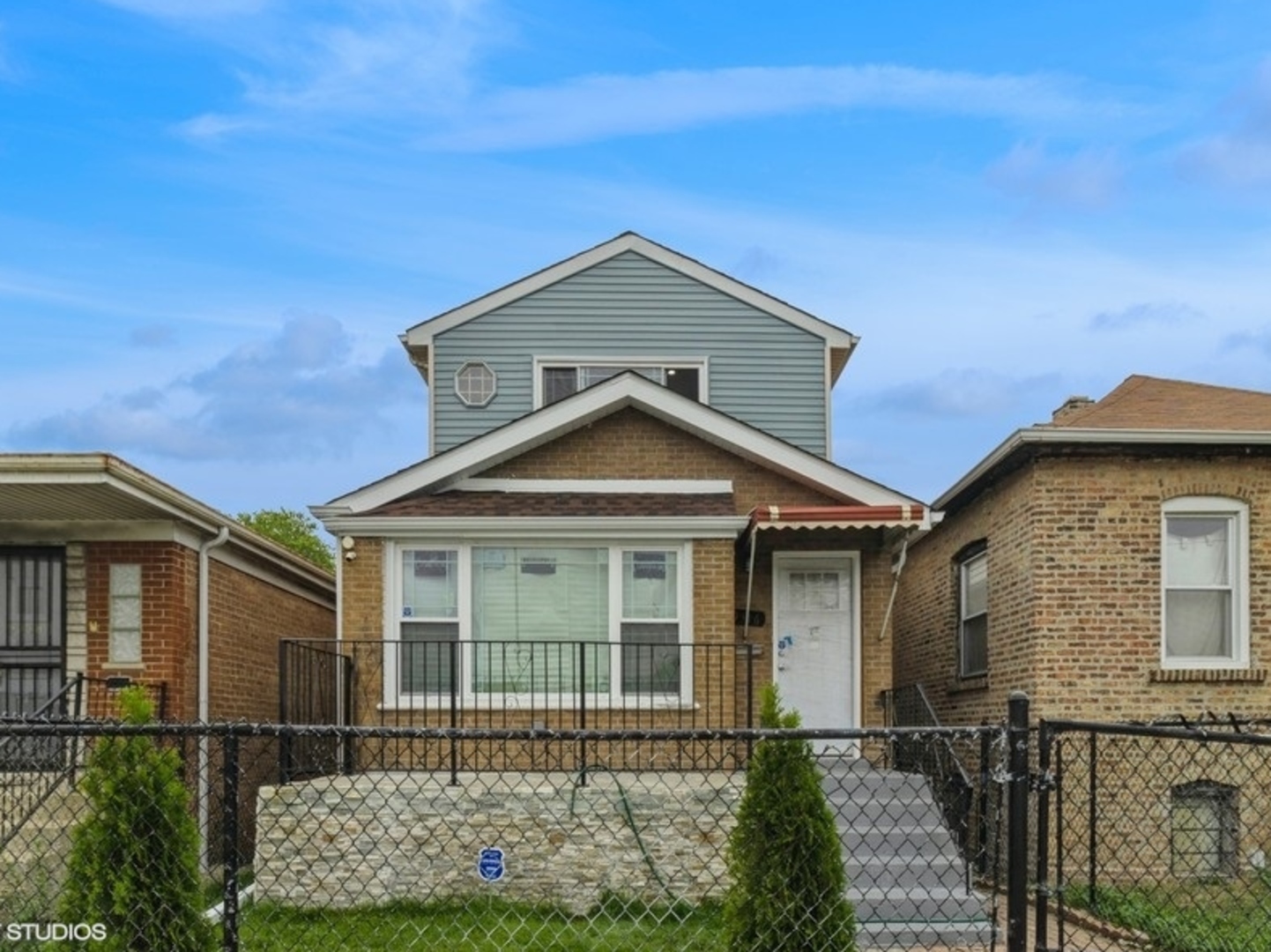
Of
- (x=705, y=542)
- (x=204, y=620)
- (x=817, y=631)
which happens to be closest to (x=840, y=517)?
(x=705, y=542)

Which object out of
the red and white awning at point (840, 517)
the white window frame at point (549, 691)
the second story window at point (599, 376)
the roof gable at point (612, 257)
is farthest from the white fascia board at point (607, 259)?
the red and white awning at point (840, 517)

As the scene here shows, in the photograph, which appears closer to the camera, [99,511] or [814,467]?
[99,511]

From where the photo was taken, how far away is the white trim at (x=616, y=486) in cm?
1448

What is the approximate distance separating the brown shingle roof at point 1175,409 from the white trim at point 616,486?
3.47 m

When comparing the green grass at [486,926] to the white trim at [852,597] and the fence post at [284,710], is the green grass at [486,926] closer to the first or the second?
the fence post at [284,710]

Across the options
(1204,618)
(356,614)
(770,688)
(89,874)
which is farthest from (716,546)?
(89,874)

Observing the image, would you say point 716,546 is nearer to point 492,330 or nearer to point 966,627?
point 966,627

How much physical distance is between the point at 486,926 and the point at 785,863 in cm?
547

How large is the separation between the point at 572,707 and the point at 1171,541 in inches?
225

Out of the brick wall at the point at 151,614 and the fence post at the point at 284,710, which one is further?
the brick wall at the point at 151,614

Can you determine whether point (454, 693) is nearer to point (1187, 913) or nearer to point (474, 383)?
point (1187, 913)

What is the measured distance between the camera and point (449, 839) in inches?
444

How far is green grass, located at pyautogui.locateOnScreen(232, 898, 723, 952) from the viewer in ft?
30.0

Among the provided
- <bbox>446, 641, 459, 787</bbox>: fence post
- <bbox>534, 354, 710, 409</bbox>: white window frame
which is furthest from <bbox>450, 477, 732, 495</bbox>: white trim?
<bbox>534, 354, 710, 409</bbox>: white window frame
